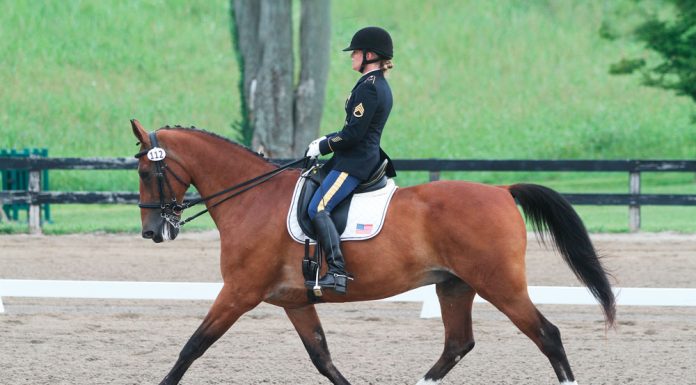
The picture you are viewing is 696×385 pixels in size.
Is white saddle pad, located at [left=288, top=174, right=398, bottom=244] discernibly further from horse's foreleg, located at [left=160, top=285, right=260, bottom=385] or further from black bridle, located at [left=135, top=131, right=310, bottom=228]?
horse's foreleg, located at [left=160, top=285, right=260, bottom=385]

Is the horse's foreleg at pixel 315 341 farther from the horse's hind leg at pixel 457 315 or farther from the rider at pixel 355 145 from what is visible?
the horse's hind leg at pixel 457 315

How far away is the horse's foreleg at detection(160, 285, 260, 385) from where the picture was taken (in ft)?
19.2

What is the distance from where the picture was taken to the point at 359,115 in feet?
19.8

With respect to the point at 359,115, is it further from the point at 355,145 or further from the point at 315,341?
the point at 315,341

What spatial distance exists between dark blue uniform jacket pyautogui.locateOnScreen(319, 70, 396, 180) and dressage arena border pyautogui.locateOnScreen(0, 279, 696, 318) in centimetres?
260

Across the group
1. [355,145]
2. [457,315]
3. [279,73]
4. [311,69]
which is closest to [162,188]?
[355,145]

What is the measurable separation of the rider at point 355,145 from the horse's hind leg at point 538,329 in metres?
0.99

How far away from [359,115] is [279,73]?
13652mm

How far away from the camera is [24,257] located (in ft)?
42.3

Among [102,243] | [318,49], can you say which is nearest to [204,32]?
[318,49]

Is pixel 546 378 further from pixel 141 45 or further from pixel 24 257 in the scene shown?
pixel 141 45

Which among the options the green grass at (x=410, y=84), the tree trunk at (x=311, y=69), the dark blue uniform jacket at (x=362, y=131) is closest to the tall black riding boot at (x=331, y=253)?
the dark blue uniform jacket at (x=362, y=131)

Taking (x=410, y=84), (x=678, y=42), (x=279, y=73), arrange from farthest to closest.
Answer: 1. (x=410, y=84)
2. (x=678, y=42)
3. (x=279, y=73)

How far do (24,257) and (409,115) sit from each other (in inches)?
906
